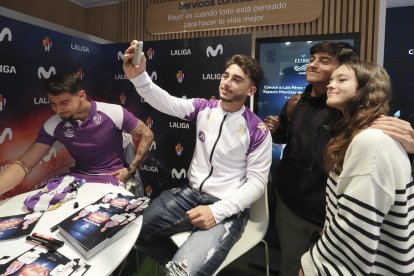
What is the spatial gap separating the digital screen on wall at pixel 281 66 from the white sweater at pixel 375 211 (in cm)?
184

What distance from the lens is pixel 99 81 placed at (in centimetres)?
319

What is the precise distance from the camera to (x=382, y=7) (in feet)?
8.57

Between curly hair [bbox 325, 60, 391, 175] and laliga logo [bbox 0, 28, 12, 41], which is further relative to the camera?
laliga logo [bbox 0, 28, 12, 41]

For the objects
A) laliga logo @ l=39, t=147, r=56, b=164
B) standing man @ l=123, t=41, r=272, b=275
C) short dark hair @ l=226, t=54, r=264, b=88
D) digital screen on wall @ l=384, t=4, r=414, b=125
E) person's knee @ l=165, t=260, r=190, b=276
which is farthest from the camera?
digital screen on wall @ l=384, t=4, r=414, b=125

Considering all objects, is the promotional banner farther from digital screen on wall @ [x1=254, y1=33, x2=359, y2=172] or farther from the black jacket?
the black jacket

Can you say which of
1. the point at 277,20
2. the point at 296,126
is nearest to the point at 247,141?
the point at 296,126

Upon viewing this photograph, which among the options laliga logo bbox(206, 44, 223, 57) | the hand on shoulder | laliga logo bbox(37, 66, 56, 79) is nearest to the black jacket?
the hand on shoulder

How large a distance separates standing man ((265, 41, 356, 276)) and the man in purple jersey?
1237 millimetres

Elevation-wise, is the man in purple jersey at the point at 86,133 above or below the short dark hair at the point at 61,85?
below

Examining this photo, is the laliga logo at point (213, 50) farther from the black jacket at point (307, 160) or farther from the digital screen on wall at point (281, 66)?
the black jacket at point (307, 160)

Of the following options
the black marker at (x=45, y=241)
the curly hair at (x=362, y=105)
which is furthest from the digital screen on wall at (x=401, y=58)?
the black marker at (x=45, y=241)

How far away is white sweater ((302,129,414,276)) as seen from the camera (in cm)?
96

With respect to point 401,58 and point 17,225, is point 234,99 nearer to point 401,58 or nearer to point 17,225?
point 17,225

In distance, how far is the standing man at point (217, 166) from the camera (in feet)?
5.65
